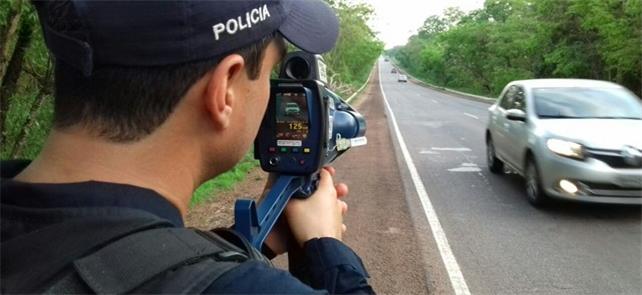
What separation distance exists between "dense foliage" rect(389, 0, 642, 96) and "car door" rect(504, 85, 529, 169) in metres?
16.7

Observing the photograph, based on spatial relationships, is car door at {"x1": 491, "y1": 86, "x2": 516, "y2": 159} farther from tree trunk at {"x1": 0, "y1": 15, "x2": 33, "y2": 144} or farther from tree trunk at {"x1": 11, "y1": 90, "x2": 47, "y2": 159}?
tree trunk at {"x1": 0, "y1": 15, "x2": 33, "y2": 144}

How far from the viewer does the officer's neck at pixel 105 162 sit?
0.87 meters

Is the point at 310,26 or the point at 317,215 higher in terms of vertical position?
the point at 310,26

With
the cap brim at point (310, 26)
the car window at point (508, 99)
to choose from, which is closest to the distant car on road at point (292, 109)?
the cap brim at point (310, 26)

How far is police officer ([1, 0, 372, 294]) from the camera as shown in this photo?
2.35 feet

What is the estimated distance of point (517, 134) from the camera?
7375mm

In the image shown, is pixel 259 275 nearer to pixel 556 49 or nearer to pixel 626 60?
pixel 626 60

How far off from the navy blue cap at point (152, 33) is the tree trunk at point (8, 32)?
10.6 feet

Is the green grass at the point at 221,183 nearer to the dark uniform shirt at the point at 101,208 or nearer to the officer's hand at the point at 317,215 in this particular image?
the officer's hand at the point at 317,215

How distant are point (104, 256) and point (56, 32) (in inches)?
15.4

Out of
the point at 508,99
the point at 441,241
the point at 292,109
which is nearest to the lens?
the point at 292,109

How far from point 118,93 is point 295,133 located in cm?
56

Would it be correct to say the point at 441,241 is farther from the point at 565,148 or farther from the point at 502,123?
the point at 502,123

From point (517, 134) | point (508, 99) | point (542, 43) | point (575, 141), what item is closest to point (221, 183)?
point (517, 134)
